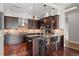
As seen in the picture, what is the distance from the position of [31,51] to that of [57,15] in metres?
0.86

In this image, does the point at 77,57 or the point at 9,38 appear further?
the point at 77,57

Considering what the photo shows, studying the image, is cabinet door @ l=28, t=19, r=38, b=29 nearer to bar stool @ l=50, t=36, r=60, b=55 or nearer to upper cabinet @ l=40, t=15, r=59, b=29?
upper cabinet @ l=40, t=15, r=59, b=29

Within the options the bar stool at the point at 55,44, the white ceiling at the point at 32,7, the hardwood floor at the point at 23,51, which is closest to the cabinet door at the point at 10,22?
the white ceiling at the point at 32,7

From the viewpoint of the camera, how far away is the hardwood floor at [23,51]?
1.84m

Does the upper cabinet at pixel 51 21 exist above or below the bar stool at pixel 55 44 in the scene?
above

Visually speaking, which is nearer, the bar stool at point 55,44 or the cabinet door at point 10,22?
the cabinet door at point 10,22

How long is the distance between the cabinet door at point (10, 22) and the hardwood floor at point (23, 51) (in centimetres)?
35

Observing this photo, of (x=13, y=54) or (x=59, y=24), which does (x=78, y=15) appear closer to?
(x=59, y=24)

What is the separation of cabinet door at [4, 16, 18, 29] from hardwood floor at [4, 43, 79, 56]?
35 centimetres

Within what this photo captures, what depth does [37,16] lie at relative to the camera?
1916 mm

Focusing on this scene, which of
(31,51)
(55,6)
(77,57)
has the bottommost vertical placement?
(77,57)

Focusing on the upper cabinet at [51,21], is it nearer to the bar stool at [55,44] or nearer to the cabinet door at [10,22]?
the bar stool at [55,44]

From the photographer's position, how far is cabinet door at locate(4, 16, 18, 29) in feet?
5.87

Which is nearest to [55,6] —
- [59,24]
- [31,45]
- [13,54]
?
[59,24]
